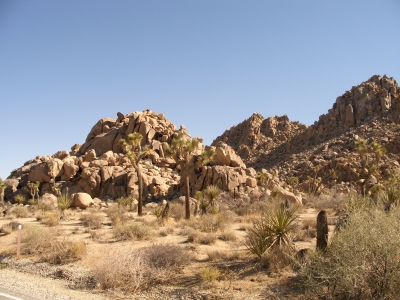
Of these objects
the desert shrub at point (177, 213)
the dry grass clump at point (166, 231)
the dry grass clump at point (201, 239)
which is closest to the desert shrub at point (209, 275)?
the dry grass clump at point (201, 239)

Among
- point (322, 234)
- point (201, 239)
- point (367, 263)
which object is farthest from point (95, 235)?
point (367, 263)

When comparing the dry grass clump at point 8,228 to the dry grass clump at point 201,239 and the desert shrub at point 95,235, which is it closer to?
the desert shrub at point 95,235

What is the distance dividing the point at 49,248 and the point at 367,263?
11.2 meters

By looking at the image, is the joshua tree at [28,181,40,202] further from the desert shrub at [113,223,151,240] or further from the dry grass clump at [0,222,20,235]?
the desert shrub at [113,223,151,240]

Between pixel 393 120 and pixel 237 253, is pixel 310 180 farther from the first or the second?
pixel 237 253

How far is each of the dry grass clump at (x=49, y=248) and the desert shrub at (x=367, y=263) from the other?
870 centimetres

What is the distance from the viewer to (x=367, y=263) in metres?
6.77

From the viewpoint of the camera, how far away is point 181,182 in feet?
126

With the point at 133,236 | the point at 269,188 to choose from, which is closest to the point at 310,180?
the point at 269,188

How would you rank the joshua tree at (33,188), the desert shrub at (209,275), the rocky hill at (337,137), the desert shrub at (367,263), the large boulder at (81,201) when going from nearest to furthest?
the desert shrub at (367,263), the desert shrub at (209,275), the large boulder at (81,201), the joshua tree at (33,188), the rocky hill at (337,137)

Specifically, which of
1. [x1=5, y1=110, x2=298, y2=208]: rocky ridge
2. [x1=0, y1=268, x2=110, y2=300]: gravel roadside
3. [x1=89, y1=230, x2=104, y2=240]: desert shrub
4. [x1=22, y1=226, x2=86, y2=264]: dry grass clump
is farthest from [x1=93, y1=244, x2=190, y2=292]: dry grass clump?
[x1=5, y1=110, x2=298, y2=208]: rocky ridge

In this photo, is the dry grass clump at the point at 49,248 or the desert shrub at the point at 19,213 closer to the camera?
the dry grass clump at the point at 49,248

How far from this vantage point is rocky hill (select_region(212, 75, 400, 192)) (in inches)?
2135

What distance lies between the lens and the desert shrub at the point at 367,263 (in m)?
6.52
